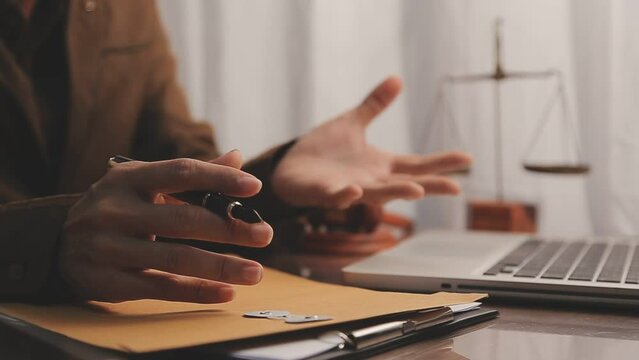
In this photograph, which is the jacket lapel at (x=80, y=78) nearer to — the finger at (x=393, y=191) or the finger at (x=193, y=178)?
the finger at (x=393, y=191)

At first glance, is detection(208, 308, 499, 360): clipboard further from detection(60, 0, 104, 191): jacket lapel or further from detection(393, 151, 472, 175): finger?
detection(60, 0, 104, 191): jacket lapel

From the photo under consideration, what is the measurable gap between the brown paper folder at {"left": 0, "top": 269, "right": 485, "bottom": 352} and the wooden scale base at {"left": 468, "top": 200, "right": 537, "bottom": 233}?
1.66 feet

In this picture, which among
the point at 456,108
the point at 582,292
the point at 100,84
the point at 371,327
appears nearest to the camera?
the point at 371,327

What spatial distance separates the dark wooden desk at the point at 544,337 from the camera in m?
0.53

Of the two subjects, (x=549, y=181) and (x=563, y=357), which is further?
(x=549, y=181)

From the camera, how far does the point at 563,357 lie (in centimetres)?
53

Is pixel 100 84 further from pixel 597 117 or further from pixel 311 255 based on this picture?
pixel 597 117

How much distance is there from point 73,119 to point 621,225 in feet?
2.59

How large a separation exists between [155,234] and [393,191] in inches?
15.3

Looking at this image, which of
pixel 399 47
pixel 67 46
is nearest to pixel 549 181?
pixel 399 47

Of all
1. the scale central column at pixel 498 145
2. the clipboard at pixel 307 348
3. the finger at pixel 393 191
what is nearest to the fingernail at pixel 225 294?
the clipboard at pixel 307 348

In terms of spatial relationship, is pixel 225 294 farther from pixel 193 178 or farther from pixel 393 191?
pixel 393 191

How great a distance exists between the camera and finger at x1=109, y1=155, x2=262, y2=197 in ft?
1.86

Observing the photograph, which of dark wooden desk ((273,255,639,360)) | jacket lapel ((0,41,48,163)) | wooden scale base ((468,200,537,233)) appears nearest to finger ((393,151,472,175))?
wooden scale base ((468,200,537,233))
